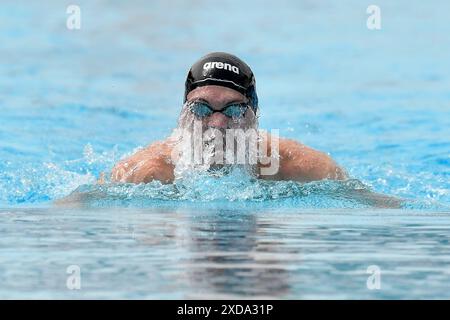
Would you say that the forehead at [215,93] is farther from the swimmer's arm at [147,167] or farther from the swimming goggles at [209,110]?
the swimmer's arm at [147,167]

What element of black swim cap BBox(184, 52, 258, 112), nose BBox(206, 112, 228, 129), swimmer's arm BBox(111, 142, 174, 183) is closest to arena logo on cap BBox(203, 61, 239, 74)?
black swim cap BBox(184, 52, 258, 112)

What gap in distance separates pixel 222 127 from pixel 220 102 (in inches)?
11.0

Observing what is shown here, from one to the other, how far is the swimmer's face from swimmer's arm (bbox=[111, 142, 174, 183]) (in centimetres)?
58

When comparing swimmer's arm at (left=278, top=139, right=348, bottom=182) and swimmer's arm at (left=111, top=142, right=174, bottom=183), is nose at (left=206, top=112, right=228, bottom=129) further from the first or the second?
swimmer's arm at (left=278, top=139, right=348, bottom=182)

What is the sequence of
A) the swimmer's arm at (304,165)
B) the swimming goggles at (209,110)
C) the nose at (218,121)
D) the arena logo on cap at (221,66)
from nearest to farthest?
the nose at (218,121)
the swimming goggles at (209,110)
the arena logo on cap at (221,66)
the swimmer's arm at (304,165)

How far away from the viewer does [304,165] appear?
8945 mm

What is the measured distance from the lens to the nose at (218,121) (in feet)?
26.6

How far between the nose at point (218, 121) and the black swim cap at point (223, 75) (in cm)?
44

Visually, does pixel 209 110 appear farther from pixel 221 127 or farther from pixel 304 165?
pixel 304 165

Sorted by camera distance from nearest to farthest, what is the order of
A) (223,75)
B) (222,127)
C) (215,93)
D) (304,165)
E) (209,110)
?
(222,127), (209,110), (215,93), (223,75), (304,165)

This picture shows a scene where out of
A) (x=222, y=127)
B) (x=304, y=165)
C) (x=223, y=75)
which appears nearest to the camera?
(x=222, y=127)

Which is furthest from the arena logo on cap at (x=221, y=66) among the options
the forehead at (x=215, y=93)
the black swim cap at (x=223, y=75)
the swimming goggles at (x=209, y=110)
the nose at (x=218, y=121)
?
the nose at (x=218, y=121)

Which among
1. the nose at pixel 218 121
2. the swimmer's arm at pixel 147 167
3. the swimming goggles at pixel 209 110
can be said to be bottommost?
the swimmer's arm at pixel 147 167

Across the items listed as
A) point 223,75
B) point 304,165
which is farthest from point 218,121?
point 304,165
